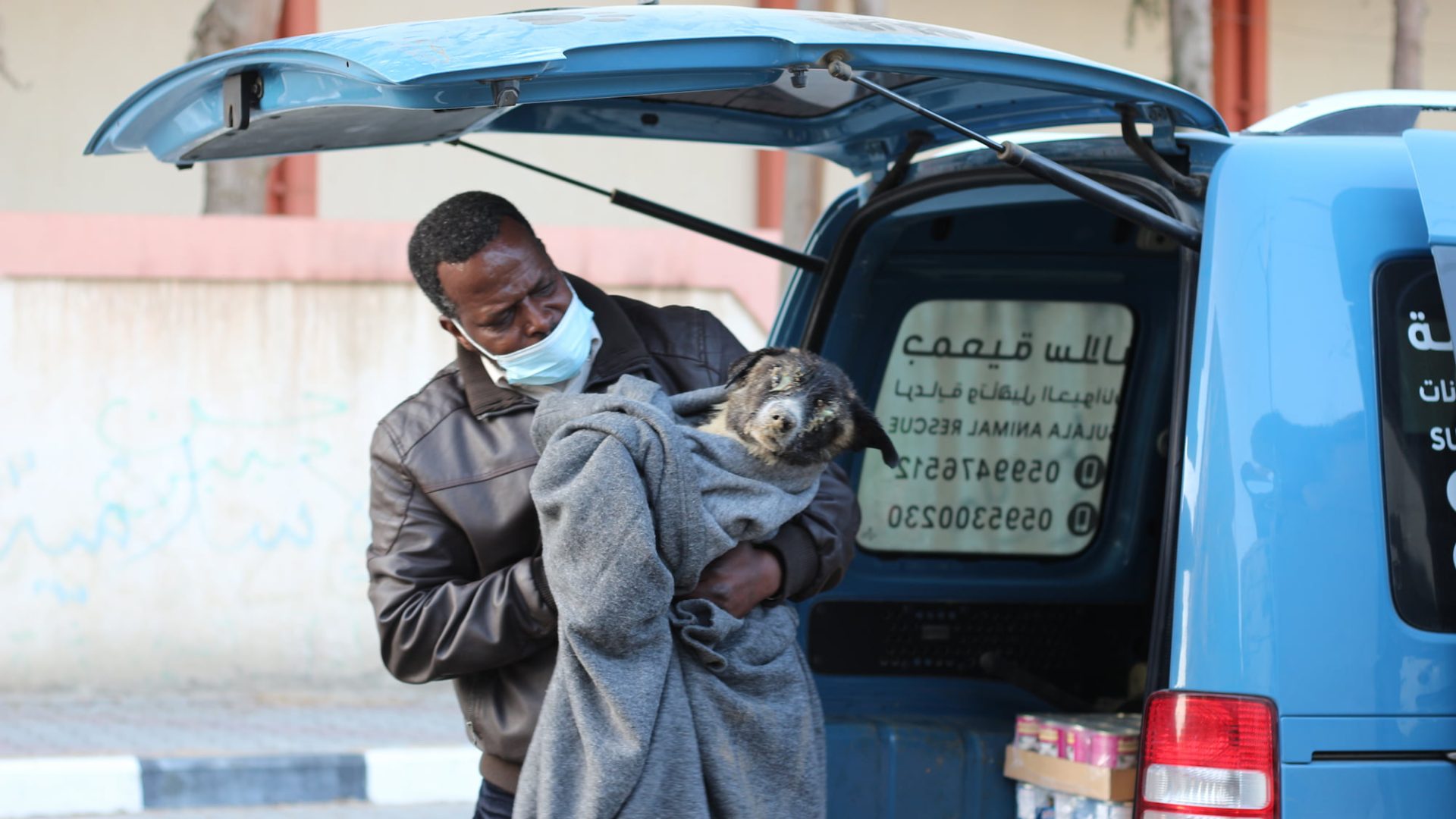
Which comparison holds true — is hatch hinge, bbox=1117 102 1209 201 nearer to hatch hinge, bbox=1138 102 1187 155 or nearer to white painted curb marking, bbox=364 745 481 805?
hatch hinge, bbox=1138 102 1187 155

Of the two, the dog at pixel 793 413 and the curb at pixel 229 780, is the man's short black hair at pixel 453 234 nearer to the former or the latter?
the dog at pixel 793 413

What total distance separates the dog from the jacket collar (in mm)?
257

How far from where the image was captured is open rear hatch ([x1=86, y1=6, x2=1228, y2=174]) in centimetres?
214

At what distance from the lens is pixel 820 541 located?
2.45m

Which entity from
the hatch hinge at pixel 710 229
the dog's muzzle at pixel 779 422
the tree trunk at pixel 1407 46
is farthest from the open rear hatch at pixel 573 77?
the tree trunk at pixel 1407 46

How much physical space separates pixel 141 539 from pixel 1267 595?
6.96m

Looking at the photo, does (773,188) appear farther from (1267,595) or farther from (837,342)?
(1267,595)

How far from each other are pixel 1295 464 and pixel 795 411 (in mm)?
662

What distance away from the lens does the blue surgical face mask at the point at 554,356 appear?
8.43ft

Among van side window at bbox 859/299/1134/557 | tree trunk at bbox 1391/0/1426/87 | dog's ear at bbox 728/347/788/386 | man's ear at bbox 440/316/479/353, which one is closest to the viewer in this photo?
dog's ear at bbox 728/347/788/386

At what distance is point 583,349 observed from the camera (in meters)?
2.62

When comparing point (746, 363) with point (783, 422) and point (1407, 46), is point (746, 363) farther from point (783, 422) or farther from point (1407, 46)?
point (1407, 46)

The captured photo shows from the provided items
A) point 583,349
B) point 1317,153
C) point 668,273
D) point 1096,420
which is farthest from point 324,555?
point 1317,153

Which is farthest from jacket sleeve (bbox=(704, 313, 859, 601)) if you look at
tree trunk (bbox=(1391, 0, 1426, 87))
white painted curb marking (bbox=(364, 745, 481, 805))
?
tree trunk (bbox=(1391, 0, 1426, 87))
